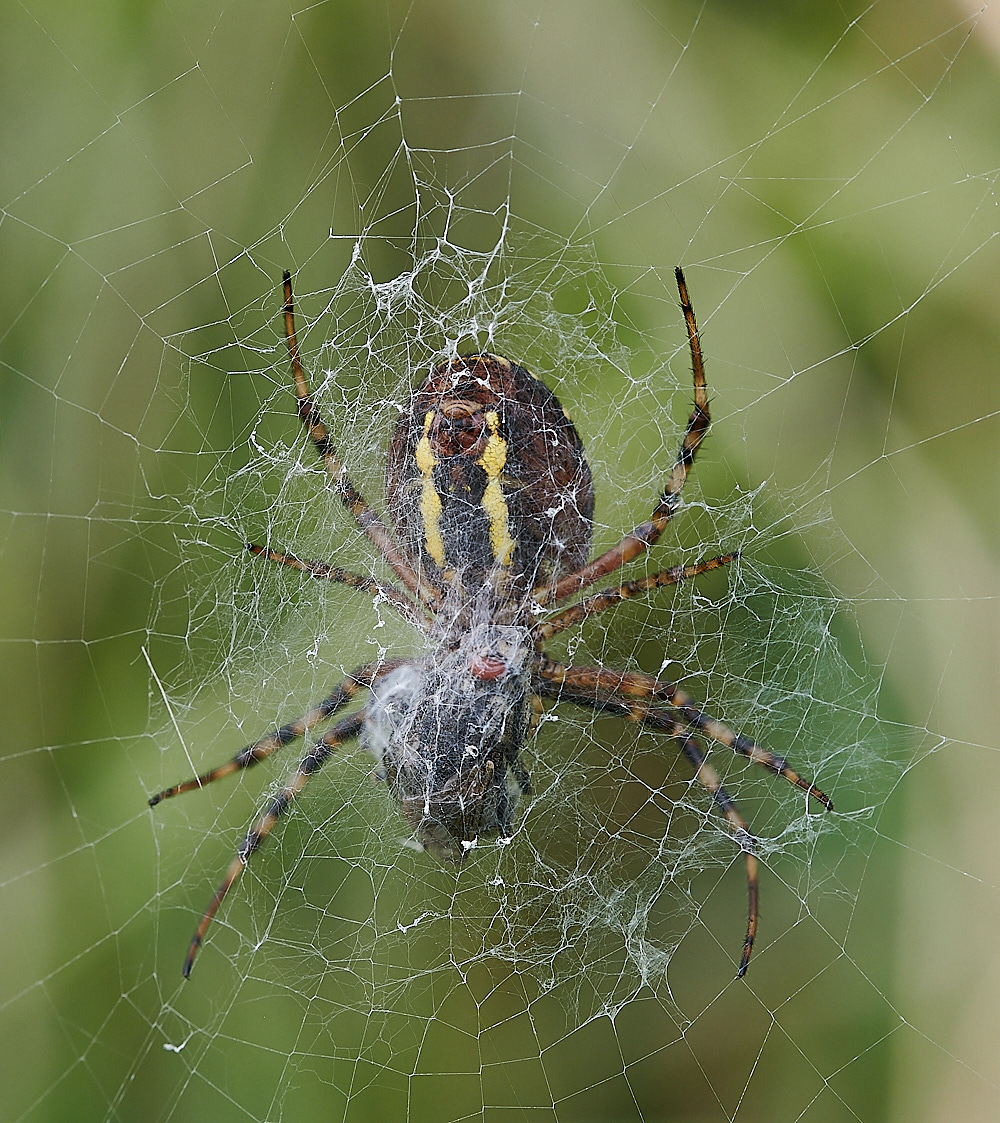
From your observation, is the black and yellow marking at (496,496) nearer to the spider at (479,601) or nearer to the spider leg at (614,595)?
the spider at (479,601)

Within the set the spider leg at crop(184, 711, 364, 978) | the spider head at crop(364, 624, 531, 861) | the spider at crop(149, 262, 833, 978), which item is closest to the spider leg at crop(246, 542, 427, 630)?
the spider at crop(149, 262, 833, 978)

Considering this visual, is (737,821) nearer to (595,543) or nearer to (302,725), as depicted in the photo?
(595,543)

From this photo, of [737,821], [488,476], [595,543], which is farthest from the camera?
[595,543]

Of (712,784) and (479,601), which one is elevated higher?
(479,601)

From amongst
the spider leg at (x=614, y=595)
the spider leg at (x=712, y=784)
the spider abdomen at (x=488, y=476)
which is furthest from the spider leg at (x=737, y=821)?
the spider abdomen at (x=488, y=476)

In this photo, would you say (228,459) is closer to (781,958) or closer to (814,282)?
(814,282)

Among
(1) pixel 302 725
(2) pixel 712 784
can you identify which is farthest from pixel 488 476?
(2) pixel 712 784

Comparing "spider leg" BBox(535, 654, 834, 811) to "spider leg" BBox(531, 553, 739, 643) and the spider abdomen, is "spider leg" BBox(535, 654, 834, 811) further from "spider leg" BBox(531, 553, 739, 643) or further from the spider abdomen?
the spider abdomen
